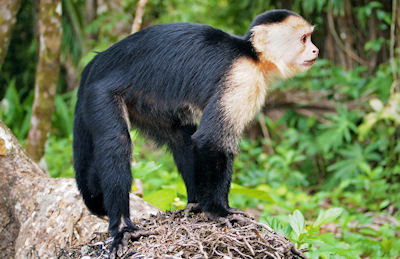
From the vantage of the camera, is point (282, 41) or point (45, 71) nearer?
point (282, 41)

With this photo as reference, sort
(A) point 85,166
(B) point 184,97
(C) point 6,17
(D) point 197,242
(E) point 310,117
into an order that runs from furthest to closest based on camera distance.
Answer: (E) point 310,117
(C) point 6,17
(A) point 85,166
(B) point 184,97
(D) point 197,242

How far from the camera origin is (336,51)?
7152 mm

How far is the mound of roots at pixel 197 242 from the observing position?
2.23 meters

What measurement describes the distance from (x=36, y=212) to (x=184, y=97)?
122 cm

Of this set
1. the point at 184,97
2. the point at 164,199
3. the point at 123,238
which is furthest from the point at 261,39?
the point at 123,238

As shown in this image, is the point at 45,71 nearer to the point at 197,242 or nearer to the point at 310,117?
the point at 197,242

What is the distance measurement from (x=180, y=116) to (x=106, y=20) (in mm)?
5001

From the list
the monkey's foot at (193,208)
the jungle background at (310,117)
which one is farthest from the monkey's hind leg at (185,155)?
the jungle background at (310,117)

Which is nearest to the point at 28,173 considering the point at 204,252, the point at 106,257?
the point at 106,257

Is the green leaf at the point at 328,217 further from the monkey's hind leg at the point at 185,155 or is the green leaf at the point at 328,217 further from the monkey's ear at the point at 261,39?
the monkey's ear at the point at 261,39

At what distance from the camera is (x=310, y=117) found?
22.0 feet

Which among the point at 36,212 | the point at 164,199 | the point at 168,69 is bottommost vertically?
the point at 164,199

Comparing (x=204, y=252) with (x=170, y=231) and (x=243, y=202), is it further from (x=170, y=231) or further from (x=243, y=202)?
(x=243, y=202)

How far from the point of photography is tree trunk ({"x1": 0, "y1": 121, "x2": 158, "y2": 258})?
288 cm
